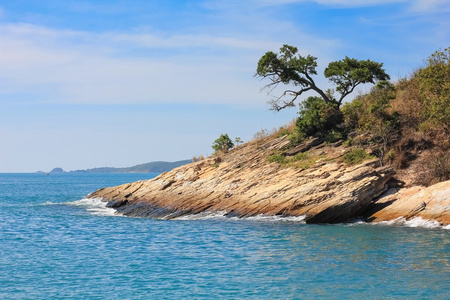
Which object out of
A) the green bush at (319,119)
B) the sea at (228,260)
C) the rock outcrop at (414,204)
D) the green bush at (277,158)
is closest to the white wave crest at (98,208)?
the sea at (228,260)

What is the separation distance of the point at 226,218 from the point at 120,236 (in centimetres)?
1019

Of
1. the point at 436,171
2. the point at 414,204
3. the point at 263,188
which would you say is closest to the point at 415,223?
the point at 414,204

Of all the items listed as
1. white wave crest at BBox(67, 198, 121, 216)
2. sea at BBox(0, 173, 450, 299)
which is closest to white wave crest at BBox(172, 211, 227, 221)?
sea at BBox(0, 173, 450, 299)

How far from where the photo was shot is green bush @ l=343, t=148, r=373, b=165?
44.2m

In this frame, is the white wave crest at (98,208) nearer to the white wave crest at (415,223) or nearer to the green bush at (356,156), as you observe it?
the green bush at (356,156)

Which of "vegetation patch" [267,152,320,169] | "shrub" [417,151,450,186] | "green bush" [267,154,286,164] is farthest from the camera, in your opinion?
"green bush" [267,154,286,164]

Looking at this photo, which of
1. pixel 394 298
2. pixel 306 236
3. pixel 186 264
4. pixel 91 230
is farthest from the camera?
pixel 91 230

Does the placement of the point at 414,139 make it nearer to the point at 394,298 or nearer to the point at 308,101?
the point at 308,101

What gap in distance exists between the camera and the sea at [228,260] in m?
20.1

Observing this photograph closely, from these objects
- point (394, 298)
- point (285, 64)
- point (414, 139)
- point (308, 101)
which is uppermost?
point (285, 64)

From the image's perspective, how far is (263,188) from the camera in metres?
44.1

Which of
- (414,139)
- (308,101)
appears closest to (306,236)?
(414,139)

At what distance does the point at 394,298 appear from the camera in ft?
Result: 61.2

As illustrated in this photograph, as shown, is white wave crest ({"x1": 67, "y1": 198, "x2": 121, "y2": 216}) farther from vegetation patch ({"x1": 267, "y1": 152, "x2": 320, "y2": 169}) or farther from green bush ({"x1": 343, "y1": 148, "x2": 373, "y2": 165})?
green bush ({"x1": 343, "y1": 148, "x2": 373, "y2": 165})
